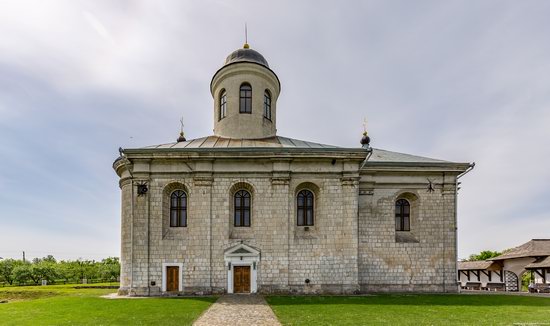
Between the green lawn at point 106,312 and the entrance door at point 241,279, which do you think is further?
the entrance door at point 241,279

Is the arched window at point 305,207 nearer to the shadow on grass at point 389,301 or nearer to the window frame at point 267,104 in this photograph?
the shadow on grass at point 389,301

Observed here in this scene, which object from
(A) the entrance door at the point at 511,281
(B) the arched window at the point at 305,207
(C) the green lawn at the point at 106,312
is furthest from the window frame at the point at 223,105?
(A) the entrance door at the point at 511,281

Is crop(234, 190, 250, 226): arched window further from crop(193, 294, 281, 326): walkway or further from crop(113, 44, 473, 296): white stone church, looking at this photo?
crop(193, 294, 281, 326): walkway

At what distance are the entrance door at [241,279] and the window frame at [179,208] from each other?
4.08 metres

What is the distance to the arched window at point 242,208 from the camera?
19.9m

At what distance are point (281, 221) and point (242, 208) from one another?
2480 millimetres

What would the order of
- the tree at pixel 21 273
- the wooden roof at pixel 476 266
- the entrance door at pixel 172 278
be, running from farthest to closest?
the tree at pixel 21 273 < the wooden roof at pixel 476 266 < the entrance door at pixel 172 278

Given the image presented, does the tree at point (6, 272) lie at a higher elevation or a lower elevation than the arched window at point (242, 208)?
lower

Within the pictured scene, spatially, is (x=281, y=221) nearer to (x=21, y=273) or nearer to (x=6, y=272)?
(x=21, y=273)

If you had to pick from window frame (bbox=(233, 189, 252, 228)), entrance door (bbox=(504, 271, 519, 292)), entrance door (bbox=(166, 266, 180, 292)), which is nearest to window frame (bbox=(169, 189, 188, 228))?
entrance door (bbox=(166, 266, 180, 292))

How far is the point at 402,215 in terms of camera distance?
21.8 m

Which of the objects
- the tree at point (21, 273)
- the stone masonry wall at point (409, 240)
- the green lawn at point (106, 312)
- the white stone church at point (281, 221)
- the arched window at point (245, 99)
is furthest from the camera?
the tree at point (21, 273)

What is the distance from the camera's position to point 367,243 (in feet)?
68.1

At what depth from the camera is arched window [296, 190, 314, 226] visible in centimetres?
2020
